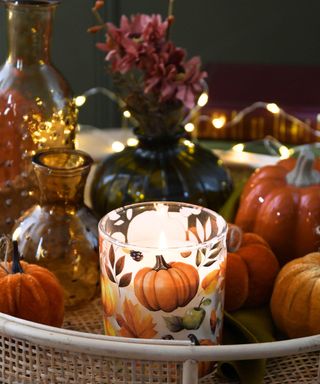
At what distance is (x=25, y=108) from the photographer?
786 mm

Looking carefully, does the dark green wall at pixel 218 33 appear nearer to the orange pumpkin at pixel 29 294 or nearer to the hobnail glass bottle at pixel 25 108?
the hobnail glass bottle at pixel 25 108

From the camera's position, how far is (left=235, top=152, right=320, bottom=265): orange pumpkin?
0.77m

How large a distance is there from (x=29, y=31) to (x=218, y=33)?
67.3 inches

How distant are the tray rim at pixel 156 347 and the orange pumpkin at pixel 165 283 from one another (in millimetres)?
58

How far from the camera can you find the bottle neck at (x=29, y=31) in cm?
76

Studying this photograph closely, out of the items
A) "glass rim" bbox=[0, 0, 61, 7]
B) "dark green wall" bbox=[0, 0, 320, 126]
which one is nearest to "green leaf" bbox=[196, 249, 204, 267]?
"glass rim" bbox=[0, 0, 61, 7]

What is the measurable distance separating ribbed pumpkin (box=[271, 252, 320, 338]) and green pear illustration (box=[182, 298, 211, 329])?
0.31 ft

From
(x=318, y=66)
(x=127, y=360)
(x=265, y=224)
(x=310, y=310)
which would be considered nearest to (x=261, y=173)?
(x=265, y=224)

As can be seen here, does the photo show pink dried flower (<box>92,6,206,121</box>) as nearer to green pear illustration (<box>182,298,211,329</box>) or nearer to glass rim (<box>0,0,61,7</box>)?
glass rim (<box>0,0,61,7</box>)

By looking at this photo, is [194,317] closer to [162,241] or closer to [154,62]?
[162,241]

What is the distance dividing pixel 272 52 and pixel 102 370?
6.61ft

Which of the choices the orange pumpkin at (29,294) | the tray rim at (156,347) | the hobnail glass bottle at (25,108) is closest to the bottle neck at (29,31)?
the hobnail glass bottle at (25,108)

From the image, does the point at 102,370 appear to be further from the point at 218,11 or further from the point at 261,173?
the point at 218,11

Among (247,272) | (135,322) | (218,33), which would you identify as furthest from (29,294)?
(218,33)
